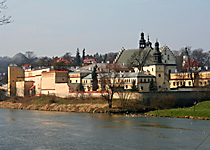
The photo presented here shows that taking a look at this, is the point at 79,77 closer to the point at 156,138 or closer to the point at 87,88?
the point at 87,88

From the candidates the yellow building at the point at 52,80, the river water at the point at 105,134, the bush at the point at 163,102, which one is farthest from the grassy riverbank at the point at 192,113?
the yellow building at the point at 52,80

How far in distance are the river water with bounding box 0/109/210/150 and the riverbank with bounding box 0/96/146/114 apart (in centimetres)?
804

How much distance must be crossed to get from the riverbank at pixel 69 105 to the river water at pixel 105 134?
804 cm

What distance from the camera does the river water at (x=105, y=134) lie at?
2745cm

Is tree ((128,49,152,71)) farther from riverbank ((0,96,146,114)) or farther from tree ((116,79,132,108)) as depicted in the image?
riverbank ((0,96,146,114))

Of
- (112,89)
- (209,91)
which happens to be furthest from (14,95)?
(209,91)

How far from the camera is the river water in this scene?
2745 centimetres

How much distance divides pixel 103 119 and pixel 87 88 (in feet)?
78.2

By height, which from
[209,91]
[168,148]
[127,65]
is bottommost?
[168,148]

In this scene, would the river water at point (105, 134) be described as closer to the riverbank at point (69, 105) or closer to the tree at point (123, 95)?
the riverbank at point (69, 105)

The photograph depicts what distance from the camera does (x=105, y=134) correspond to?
1272 inches

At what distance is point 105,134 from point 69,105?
982 inches

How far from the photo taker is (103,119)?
42.5 m

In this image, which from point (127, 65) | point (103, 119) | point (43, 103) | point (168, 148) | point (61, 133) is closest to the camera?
point (168, 148)
